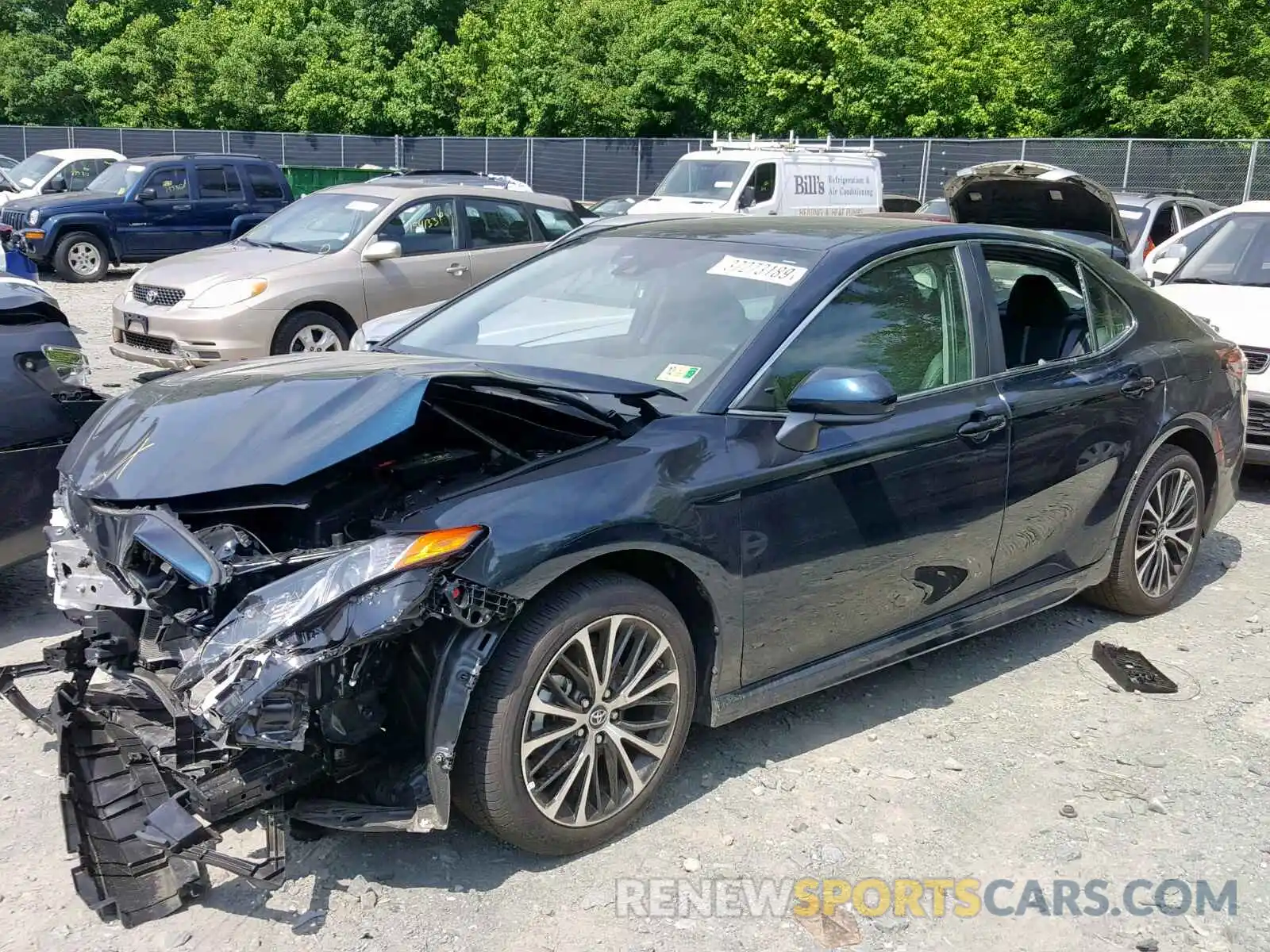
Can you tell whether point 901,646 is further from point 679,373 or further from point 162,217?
point 162,217

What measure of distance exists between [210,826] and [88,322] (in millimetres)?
12831

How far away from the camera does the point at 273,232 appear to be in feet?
35.6

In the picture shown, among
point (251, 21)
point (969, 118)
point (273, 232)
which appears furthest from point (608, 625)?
point (251, 21)

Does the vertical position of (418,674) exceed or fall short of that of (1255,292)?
it falls short

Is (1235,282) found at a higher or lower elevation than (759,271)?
lower

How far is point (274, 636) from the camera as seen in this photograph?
275cm

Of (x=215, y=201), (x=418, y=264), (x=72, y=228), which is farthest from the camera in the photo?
(x=215, y=201)

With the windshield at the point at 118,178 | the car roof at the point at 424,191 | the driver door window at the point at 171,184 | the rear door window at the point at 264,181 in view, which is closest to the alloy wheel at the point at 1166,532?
the car roof at the point at 424,191

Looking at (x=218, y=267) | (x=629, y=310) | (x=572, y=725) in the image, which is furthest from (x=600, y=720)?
(x=218, y=267)

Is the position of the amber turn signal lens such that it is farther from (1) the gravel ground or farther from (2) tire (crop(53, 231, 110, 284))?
(2) tire (crop(53, 231, 110, 284))

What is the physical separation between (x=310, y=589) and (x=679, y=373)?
145 centimetres

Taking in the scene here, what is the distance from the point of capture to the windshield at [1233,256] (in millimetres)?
8391

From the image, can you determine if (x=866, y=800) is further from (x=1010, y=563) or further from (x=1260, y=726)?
(x=1260, y=726)

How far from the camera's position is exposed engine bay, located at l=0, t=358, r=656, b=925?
2.80 metres
